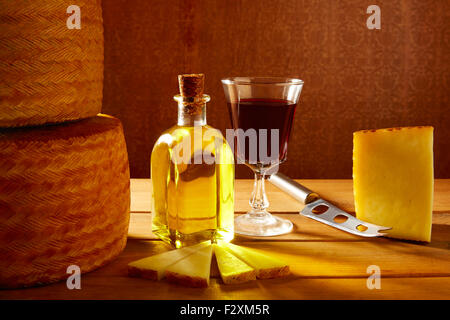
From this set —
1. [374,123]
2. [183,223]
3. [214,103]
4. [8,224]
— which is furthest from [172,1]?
[8,224]

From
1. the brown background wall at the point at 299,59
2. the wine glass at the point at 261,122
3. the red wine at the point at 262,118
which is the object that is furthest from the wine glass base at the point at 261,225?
the brown background wall at the point at 299,59

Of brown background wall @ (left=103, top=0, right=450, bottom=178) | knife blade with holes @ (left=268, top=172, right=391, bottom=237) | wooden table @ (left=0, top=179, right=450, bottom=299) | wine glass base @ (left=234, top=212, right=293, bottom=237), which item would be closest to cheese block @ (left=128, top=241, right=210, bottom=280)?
wooden table @ (left=0, top=179, right=450, bottom=299)

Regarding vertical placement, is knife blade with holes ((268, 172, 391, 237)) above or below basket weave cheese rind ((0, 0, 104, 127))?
below

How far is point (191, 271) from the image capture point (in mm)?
696

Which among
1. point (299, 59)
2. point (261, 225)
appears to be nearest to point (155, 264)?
point (261, 225)

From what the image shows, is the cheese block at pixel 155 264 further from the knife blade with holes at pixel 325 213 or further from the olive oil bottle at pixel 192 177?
the knife blade with holes at pixel 325 213

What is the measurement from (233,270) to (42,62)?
0.37 metres

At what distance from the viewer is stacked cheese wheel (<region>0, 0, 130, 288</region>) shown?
643 millimetres

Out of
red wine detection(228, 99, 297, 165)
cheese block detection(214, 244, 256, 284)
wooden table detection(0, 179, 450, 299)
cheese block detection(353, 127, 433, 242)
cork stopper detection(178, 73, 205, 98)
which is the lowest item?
wooden table detection(0, 179, 450, 299)

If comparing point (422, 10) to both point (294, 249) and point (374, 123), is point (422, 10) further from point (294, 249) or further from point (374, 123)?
point (294, 249)

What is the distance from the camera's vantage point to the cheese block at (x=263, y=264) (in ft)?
2.35

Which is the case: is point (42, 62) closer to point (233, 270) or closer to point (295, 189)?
point (233, 270)

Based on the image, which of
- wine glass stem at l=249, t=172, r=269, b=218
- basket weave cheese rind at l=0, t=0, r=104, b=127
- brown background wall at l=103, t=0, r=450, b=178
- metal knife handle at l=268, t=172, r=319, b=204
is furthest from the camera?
brown background wall at l=103, t=0, r=450, b=178

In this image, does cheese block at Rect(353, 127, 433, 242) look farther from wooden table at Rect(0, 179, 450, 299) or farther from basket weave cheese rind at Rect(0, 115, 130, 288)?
basket weave cheese rind at Rect(0, 115, 130, 288)
